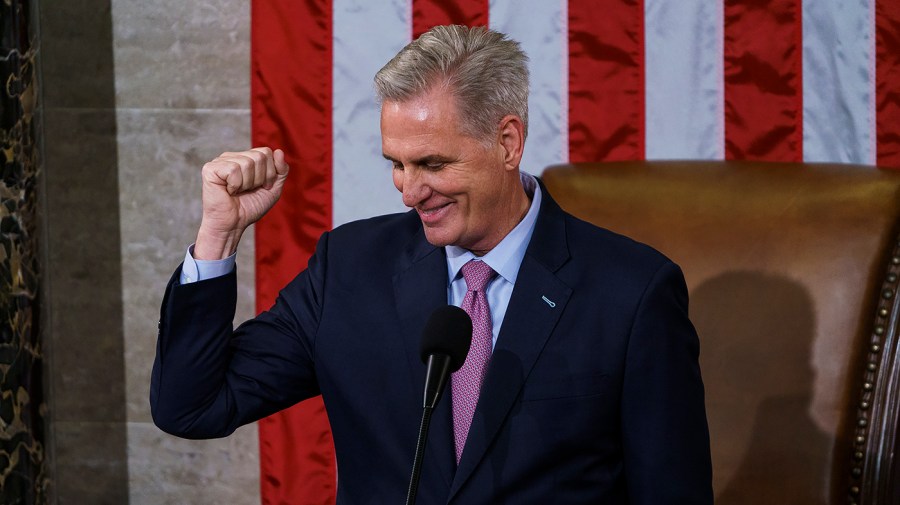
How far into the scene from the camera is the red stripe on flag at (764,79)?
8.17ft

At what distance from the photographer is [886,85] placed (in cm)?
248

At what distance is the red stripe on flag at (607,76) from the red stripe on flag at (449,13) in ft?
0.73

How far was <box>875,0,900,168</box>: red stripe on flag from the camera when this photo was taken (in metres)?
2.47

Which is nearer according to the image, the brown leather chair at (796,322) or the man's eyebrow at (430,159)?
the man's eyebrow at (430,159)

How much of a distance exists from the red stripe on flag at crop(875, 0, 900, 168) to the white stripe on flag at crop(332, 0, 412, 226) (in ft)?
3.71

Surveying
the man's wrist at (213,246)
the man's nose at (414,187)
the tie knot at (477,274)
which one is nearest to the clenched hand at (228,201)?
the man's wrist at (213,246)

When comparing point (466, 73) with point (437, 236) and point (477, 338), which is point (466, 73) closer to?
point (437, 236)

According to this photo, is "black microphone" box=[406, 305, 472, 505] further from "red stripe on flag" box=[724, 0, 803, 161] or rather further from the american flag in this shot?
"red stripe on flag" box=[724, 0, 803, 161]

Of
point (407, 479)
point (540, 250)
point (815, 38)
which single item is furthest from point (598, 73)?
point (407, 479)

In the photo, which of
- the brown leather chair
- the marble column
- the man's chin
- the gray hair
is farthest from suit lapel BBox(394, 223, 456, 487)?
the marble column

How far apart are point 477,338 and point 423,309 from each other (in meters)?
0.10

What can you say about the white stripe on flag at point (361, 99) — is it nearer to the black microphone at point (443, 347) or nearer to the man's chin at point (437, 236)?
the man's chin at point (437, 236)

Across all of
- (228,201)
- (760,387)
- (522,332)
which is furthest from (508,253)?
(760,387)

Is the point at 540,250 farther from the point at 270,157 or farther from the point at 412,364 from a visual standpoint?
the point at 270,157
